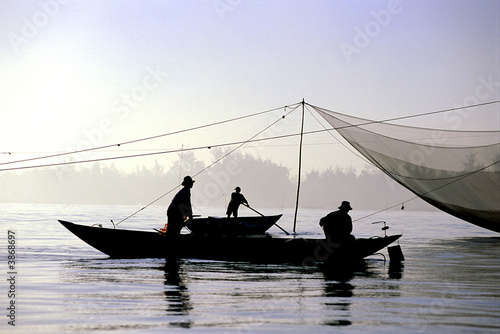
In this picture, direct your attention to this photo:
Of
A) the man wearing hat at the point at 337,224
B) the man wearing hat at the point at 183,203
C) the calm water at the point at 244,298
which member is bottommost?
the calm water at the point at 244,298

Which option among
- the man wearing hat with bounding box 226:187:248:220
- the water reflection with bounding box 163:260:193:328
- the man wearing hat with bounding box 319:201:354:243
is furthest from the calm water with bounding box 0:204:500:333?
the man wearing hat with bounding box 226:187:248:220

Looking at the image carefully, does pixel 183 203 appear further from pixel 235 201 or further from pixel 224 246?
pixel 235 201

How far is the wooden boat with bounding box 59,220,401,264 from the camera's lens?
16781mm

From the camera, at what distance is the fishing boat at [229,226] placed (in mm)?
20925

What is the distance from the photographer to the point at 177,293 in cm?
1085

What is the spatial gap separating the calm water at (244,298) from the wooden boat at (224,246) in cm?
44

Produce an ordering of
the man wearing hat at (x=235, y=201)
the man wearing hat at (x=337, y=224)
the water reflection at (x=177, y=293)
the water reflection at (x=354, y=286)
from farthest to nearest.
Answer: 1. the man wearing hat at (x=235, y=201)
2. the man wearing hat at (x=337, y=224)
3. the water reflection at (x=354, y=286)
4. the water reflection at (x=177, y=293)

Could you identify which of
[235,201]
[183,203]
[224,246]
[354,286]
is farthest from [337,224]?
[235,201]

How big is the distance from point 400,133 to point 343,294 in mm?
11089

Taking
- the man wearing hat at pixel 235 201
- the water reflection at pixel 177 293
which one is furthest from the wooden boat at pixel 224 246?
the man wearing hat at pixel 235 201

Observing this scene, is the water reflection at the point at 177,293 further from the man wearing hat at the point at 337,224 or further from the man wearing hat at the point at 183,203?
the man wearing hat at the point at 337,224

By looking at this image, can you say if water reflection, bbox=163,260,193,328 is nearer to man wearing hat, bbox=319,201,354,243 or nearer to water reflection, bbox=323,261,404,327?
water reflection, bbox=323,261,404,327

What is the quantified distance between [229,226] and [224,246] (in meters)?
3.46

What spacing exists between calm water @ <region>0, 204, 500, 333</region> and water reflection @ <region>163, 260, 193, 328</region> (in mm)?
16
